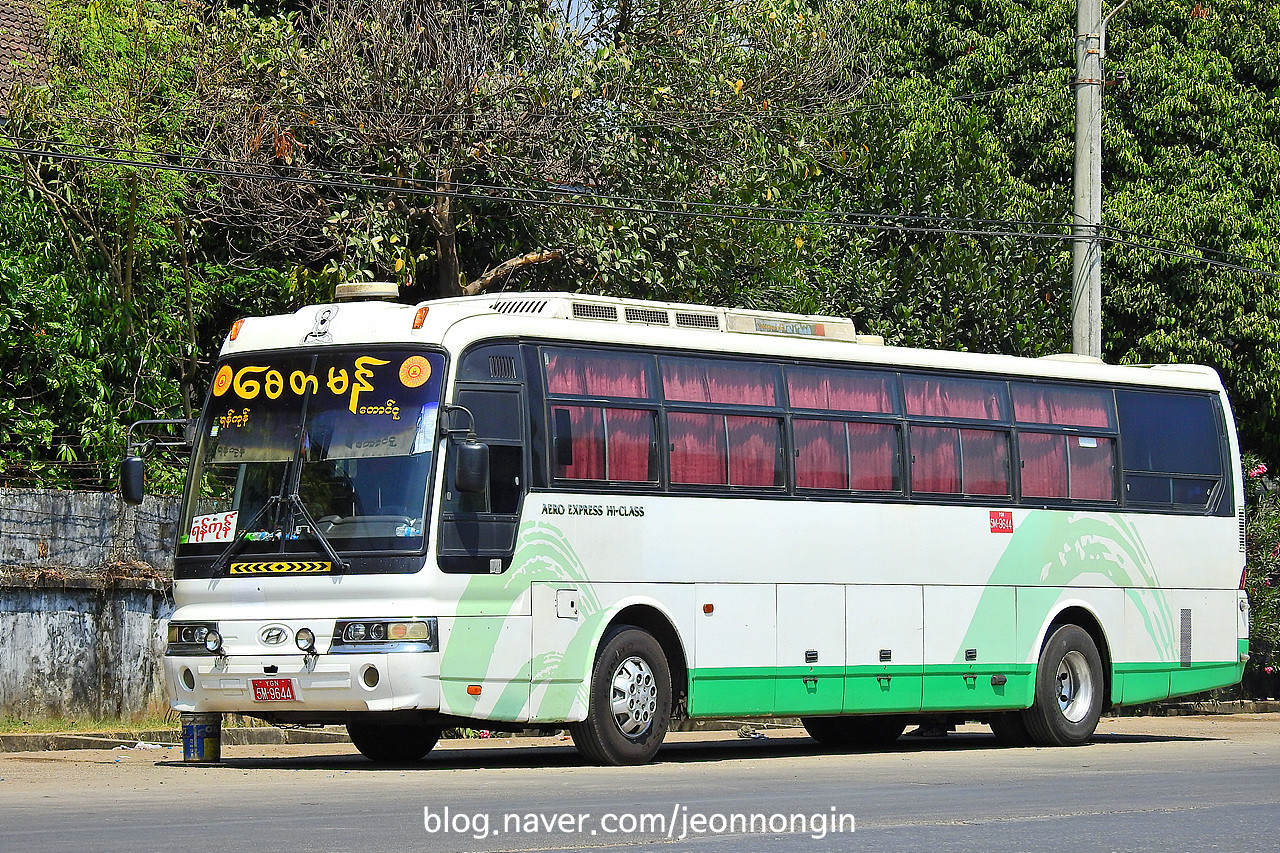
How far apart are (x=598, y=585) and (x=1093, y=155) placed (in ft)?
34.2

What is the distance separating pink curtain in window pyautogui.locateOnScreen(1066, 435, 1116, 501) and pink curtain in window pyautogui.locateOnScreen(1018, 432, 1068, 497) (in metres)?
0.13

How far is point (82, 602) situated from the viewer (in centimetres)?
1869

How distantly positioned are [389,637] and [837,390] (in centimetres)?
486

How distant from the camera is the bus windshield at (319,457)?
14.2m

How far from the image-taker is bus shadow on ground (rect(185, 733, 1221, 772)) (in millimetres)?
15328

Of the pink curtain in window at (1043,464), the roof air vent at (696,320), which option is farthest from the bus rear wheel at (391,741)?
the pink curtain in window at (1043,464)

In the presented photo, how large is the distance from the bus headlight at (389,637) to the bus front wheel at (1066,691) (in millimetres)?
6738

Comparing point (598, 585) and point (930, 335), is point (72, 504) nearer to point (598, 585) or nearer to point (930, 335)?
point (598, 585)

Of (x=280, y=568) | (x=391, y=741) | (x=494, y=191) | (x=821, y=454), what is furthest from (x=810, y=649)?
(x=494, y=191)

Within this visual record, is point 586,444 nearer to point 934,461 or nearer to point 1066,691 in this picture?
point 934,461

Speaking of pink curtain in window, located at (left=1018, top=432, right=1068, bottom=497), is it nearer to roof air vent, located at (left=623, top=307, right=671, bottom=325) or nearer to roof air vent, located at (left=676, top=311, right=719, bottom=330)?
roof air vent, located at (left=676, top=311, right=719, bottom=330)

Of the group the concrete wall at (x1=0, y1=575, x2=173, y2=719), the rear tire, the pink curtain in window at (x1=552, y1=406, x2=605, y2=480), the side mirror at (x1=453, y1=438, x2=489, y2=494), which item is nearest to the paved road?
the rear tire

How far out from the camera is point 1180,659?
19.7 metres

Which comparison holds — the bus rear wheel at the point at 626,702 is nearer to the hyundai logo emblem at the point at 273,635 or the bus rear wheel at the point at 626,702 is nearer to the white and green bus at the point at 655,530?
the white and green bus at the point at 655,530
